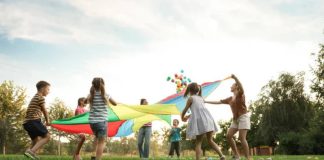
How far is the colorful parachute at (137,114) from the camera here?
31.4 ft

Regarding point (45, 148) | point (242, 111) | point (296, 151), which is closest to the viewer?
point (242, 111)

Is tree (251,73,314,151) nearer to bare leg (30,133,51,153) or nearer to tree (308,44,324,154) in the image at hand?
tree (308,44,324,154)

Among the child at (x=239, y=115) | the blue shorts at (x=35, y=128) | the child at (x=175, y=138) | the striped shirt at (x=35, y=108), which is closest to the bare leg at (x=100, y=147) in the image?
the blue shorts at (x=35, y=128)

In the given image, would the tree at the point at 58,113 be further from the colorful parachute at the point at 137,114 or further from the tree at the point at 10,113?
the colorful parachute at the point at 137,114

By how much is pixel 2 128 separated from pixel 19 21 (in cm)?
1541

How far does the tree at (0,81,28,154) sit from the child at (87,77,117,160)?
2366 centimetres

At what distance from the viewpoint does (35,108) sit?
25.3ft

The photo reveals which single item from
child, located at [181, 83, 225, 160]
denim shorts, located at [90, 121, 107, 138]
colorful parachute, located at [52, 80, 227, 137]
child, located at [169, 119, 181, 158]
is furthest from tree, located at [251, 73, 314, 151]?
denim shorts, located at [90, 121, 107, 138]

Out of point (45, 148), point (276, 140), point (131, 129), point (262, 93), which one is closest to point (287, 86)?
point (262, 93)

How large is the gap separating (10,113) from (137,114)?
71.8 feet

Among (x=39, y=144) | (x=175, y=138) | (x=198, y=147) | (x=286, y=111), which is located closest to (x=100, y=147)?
(x=39, y=144)

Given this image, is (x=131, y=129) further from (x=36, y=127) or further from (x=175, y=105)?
(x=36, y=127)

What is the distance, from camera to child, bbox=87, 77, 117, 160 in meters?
6.66

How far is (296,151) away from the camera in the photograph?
34562 mm
